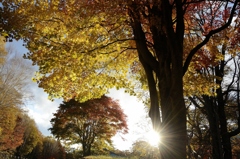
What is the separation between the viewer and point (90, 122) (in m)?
19.3

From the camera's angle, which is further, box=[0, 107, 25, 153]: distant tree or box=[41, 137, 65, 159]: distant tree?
box=[41, 137, 65, 159]: distant tree

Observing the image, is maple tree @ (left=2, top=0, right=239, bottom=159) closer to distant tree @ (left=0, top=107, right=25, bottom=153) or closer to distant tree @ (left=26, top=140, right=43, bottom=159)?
distant tree @ (left=0, top=107, right=25, bottom=153)

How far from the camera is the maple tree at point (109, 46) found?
4688 millimetres

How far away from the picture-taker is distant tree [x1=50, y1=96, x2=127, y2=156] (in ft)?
62.8

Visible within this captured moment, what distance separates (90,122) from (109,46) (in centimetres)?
1381

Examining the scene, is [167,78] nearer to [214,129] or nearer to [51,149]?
[214,129]

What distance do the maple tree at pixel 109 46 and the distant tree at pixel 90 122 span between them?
38.7ft

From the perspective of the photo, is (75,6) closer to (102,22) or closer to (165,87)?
(102,22)

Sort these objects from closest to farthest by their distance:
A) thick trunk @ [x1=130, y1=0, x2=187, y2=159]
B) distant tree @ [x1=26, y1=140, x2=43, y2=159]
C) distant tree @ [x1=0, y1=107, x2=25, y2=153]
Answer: thick trunk @ [x1=130, y1=0, x2=187, y2=159]
distant tree @ [x1=0, y1=107, x2=25, y2=153]
distant tree @ [x1=26, y1=140, x2=43, y2=159]

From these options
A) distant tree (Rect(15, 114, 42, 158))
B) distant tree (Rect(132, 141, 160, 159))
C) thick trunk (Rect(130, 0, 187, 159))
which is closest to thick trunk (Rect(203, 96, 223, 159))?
thick trunk (Rect(130, 0, 187, 159))

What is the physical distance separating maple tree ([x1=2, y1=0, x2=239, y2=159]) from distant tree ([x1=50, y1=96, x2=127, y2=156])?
1180 centimetres

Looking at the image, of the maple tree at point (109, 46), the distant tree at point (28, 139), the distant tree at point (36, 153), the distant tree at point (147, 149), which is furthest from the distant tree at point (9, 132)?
the maple tree at point (109, 46)

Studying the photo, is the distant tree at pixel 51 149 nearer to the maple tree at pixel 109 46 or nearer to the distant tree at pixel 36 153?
the distant tree at pixel 36 153

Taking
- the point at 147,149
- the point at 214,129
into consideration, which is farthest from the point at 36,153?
the point at 214,129
